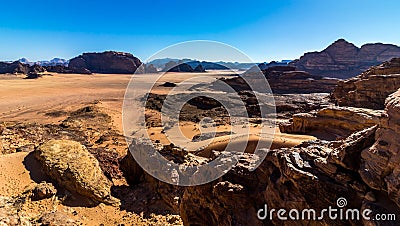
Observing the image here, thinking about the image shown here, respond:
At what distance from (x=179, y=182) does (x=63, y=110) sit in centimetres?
2423

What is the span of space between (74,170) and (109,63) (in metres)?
98.1

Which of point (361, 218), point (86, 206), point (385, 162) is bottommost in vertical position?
point (86, 206)

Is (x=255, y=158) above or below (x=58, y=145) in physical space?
above

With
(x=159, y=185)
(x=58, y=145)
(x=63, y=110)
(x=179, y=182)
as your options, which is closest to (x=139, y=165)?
(x=159, y=185)

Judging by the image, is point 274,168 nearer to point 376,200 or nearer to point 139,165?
point 376,200

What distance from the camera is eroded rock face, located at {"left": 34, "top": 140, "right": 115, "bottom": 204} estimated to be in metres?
8.35

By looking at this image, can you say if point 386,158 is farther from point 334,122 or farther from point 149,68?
point 149,68

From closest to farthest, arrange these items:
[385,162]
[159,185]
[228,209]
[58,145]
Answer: [385,162], [228,209], [159,185], [58,145]

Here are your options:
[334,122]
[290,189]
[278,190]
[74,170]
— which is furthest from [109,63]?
[290,189]

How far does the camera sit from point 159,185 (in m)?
8.75

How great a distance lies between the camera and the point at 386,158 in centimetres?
328

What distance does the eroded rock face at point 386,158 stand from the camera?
3.12 metres

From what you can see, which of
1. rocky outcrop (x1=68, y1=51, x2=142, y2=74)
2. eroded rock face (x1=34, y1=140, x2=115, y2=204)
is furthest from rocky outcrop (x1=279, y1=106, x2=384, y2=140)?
rocky outcrop (x1=68, y1=51, x2=142, y2=74)

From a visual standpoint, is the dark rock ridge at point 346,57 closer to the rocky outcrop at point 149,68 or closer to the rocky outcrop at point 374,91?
the rocky outcrop at point 149,68
